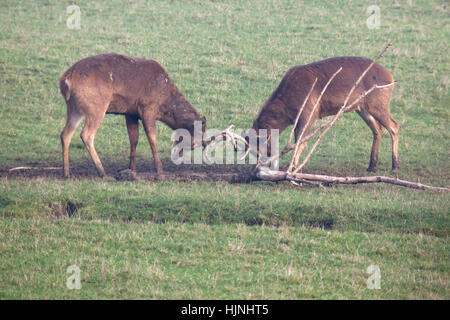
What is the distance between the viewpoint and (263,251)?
796 centimetres

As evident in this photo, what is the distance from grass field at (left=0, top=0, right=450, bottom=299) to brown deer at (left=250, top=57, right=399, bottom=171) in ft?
3.14

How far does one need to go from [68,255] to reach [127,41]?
12.0 metres

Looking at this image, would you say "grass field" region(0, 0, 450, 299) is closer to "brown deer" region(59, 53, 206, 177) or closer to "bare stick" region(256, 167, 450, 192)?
"bare stick" region(256, 167, 450, 192)

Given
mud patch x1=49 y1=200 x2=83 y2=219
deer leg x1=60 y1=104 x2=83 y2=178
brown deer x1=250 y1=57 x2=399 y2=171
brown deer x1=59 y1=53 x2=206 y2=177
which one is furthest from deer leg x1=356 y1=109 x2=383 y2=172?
mud patch x1=49 y1=200 x2=83 y2=219

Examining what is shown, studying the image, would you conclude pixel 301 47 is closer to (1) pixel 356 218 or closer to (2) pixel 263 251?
(1) pixel 356 218

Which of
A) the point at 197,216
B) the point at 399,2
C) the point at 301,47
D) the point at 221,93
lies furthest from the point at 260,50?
the point at 197,216

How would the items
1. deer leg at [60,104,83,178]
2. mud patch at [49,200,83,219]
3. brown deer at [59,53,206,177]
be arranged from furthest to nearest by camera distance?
deer leg at [60,104,83,178], brown deer at [59,53,206,177], mud patch at [49,200,83,219]

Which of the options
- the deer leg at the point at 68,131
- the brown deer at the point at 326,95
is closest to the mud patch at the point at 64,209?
the deer leg at the point at 68,131

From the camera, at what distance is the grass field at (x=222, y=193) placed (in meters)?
7.15

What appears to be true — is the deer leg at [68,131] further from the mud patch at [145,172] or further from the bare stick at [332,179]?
the bare stick at [332,179]

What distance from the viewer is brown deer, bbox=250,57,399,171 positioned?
478 inches

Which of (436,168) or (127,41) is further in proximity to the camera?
(127,41)

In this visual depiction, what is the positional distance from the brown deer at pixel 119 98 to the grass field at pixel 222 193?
0.73 meters

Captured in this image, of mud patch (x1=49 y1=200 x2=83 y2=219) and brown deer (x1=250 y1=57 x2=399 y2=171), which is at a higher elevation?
brown deer (x1=250 y1=57 x2=399 y2=171)
